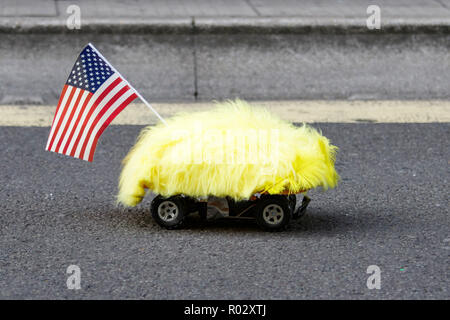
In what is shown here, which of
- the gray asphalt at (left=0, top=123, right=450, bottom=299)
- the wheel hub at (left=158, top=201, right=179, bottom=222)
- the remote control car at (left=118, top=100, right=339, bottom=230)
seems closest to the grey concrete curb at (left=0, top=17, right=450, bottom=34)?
the gray asphalt at (left=0, top=123, right=450, bottom=299)

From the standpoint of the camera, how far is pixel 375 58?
28.9ft

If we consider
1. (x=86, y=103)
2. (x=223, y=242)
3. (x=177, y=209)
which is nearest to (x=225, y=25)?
(x=86, y=103)

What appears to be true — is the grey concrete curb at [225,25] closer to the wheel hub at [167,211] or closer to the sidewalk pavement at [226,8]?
the sidewalk pavement at [226,8]

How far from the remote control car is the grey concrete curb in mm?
3780

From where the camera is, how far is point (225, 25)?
8742 mm

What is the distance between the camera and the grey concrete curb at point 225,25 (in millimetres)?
8688

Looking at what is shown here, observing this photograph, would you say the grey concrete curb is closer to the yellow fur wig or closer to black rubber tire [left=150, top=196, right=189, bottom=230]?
the yellow fur wig

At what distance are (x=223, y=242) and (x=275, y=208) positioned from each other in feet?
1.11

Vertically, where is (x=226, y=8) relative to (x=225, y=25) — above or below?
above

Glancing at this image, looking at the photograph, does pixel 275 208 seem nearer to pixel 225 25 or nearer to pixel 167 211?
pixel 167 211

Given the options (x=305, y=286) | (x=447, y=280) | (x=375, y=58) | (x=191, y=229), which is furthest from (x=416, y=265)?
(x=375, y=58)

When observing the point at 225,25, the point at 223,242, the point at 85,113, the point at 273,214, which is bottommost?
the point at 223,242

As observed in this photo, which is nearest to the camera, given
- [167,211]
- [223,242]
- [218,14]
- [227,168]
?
[227,168]
